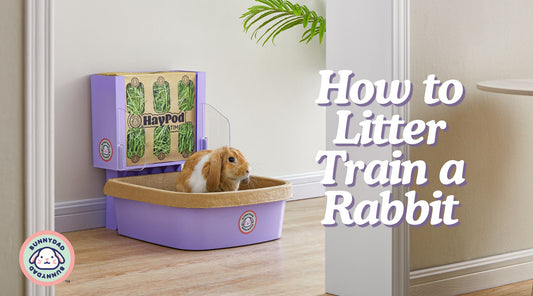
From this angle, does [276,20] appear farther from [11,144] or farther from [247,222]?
[11,144]

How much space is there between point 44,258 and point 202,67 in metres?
2.14

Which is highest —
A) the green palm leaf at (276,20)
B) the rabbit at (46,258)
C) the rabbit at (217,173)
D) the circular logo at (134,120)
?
the green palm leaf at (276,20)

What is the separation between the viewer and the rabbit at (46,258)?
1.70m

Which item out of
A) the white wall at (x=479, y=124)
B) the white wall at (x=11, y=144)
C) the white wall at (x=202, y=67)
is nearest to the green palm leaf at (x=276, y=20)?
the white wall at (x=202, y=67)

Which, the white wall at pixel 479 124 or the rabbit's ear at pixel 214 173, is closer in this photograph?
the white wall at pixel 479 124

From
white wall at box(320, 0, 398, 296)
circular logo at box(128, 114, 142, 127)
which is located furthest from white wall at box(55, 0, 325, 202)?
white wall at box(320, 0, 398, 296)

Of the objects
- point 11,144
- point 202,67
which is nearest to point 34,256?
point 11,144

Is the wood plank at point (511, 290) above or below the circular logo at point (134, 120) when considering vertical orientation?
below

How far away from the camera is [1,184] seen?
1677mm

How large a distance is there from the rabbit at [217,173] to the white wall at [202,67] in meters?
0.58

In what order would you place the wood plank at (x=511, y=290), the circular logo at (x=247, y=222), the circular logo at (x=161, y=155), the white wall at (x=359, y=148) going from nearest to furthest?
1. the white wall at (x=359, y=148)
2. the wood plank at (x=511, y=290)
3. the circular logo at (x=247, y=222)
4. the circular logo at (x=161, y=155)

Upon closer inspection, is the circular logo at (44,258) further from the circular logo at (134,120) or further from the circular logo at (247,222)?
the circular logo at (134,120)

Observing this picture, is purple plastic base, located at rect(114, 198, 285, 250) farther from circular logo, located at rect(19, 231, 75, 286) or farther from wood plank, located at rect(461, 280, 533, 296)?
circular logo, located at rect(19, 231, 75, 286)

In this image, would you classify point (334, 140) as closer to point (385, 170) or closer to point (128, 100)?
point (385, 170)
